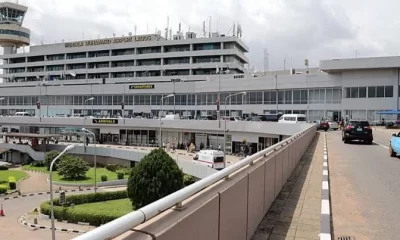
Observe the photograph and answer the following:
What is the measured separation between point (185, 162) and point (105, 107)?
5658cm

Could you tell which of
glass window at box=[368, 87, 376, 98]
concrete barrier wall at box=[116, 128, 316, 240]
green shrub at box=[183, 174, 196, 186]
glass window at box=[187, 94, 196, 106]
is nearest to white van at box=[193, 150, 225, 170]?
green shrub at box=[183, 174, 196, 186]

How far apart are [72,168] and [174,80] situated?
1942 inches

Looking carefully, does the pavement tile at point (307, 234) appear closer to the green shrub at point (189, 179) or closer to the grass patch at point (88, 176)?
the green shrub at point (189, 179)

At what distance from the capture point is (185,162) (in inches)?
1994

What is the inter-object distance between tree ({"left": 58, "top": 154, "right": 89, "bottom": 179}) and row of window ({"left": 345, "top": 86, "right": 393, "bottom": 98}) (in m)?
45.9

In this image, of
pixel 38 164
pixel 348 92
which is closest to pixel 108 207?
pixel 38 164

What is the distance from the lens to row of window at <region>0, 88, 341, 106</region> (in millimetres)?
72812

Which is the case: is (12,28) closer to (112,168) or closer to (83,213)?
(112,168)

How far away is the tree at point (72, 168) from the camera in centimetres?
5447

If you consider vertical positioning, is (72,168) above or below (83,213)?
above

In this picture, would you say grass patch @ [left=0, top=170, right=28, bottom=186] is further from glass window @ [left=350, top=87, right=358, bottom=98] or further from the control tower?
the control tower

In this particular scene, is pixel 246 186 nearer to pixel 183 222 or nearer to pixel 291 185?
pixel 183 222

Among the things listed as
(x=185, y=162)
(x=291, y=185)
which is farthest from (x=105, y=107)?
(x=291, y=185)

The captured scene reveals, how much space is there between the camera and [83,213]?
34688 millimetres
